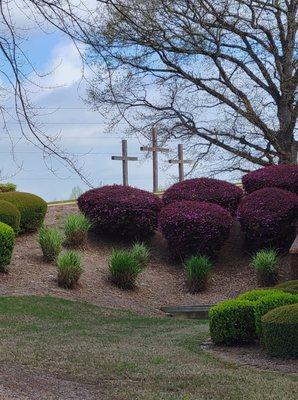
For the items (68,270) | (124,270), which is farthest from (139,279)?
(68,270)

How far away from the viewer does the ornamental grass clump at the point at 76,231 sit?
18.4 m

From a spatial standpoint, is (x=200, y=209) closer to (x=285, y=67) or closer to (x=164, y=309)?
(x=164, y=309)

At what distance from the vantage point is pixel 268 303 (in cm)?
1046

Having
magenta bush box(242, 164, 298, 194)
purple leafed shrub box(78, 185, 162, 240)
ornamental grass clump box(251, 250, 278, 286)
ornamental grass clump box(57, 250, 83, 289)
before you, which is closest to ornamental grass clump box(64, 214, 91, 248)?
purple leafed shrub box(78, 185, 162, 240)

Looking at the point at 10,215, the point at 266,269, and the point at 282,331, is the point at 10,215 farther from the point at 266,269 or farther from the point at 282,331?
the point at 282,331

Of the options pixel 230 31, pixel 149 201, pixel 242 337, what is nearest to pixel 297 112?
pixel 230 31

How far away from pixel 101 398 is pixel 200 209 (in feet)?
38.3

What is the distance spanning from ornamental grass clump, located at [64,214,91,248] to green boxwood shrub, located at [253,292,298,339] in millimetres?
8309

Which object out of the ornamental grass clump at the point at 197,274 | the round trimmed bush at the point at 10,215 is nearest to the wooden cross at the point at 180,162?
the ornamental grass clump at the point at 197,274

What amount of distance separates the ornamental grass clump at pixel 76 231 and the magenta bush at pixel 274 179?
4.58 meters

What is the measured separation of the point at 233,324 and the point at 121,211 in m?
8.64

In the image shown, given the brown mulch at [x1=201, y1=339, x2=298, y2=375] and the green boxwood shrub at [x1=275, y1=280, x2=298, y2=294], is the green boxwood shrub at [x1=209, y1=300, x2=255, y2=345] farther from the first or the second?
the green boxwood shrub at [x1=275, y1=280, x2=298, y2=294]

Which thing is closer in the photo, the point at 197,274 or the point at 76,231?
the point at 197,274

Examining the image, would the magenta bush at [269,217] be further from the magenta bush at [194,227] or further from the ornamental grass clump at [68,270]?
the ornamental grass clump at [68,270]
